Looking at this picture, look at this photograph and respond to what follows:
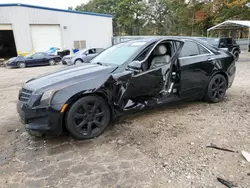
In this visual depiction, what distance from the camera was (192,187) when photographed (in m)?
2.20

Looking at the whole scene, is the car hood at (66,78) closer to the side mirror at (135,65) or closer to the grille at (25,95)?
the grille at (25,95)

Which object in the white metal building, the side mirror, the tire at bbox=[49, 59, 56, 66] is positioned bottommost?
the tire at bbox=[49, 59, 56, 66]

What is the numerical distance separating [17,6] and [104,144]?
2019 cm

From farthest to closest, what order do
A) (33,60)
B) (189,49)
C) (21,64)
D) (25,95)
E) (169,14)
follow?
(169,14) → (33,60) → (21,64) → (189,49) → (25,95)

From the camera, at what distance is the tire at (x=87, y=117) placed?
305cm

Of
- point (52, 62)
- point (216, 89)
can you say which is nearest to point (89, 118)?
point (216, 89)

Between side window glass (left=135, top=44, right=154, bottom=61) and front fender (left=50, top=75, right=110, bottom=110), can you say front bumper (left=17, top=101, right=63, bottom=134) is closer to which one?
front fender (left=50, top=75, right=110, bottom=110)

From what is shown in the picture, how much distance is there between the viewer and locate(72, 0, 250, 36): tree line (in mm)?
28688

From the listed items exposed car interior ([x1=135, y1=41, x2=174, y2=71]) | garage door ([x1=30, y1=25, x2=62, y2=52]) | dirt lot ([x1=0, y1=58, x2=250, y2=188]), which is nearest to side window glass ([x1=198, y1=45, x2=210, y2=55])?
exposed car interior ([x1=135, y1=41, x2=174, y2=71])

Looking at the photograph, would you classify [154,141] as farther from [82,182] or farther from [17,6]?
[17,6]

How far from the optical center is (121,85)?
336cm

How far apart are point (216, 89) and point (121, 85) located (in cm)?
240

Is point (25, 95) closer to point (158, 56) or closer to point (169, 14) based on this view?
point (158, 56)

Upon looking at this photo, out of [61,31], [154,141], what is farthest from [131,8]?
[154,141]
